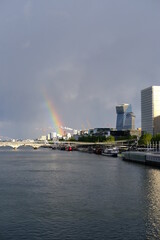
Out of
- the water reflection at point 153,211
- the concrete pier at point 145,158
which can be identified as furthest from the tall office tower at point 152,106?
the water reflection at point 153,211

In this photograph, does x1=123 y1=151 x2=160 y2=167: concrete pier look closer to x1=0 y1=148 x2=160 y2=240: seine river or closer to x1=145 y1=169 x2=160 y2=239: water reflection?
x1=145 y1=169 x2=160 y2=239: water reflection

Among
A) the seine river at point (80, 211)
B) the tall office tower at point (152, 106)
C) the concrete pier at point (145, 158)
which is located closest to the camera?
the seine river at point (80, 211)

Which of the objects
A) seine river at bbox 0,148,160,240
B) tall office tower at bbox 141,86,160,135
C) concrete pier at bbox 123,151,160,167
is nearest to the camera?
seine river at bbox 0,148,160,240

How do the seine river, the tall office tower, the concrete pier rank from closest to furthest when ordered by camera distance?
the seine river
the concrete pier
the tall office tower

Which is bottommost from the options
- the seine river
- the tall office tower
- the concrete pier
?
the seine river

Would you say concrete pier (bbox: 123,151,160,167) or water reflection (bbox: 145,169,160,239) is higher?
concrete pier (bbox: 123,151,160,167)

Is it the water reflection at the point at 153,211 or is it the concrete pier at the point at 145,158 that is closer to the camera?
the water reflection at the point at 153,211

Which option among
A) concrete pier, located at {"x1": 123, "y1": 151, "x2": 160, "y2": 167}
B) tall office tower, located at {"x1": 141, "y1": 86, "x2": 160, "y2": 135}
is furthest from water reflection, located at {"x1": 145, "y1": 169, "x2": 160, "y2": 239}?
tall office tower, located at {"x1": 141, "y1": 86, "x2": 160, "y2": 135}

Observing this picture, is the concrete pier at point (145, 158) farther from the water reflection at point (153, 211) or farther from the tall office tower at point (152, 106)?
the tall office tower at point (152, 106)

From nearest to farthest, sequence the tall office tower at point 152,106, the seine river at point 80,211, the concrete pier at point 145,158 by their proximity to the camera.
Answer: the seine river at point 80,211, the concrete pier at point 145,158, the tall office tower at point 152,106

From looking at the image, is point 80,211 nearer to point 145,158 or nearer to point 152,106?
point 145,158

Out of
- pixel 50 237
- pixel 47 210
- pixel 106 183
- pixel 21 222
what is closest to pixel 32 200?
pixel 47 210

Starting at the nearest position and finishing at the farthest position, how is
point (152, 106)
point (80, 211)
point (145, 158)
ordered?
point (80, 211) < point (145, 158) < point (152, 106)

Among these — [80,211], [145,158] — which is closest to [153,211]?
[80,211]
